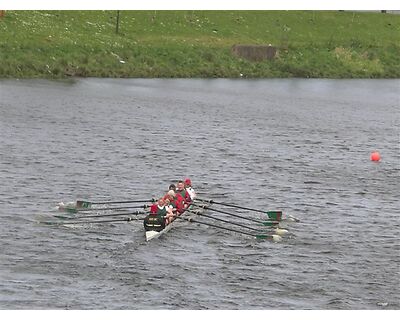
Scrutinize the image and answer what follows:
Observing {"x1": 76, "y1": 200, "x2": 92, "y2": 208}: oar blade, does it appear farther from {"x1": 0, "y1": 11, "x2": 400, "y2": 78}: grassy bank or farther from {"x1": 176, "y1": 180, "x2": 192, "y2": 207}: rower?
{"x1": 0, "y1": 11, "x2": 400, "y2": 78}: grassy bank

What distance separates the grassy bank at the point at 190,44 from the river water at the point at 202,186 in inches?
131

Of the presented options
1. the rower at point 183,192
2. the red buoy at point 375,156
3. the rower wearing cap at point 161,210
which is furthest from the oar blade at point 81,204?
the red buoy at point 375,156

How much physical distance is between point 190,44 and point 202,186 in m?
51.0

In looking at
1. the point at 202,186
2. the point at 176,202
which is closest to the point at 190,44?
the point at 202,186

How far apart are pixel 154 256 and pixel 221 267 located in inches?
111

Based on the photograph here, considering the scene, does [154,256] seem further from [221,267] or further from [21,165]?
[21,165]

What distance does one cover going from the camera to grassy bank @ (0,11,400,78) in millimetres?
87812

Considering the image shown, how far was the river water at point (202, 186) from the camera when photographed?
31719 mm

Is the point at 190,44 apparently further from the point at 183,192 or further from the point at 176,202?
the point at 176,202

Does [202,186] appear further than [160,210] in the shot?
Yes

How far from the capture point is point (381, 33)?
115500 millimetres

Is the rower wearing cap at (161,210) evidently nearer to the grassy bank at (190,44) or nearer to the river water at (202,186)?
the river water at (202,186)

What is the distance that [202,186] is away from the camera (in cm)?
5009

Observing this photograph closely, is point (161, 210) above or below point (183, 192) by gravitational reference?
above
